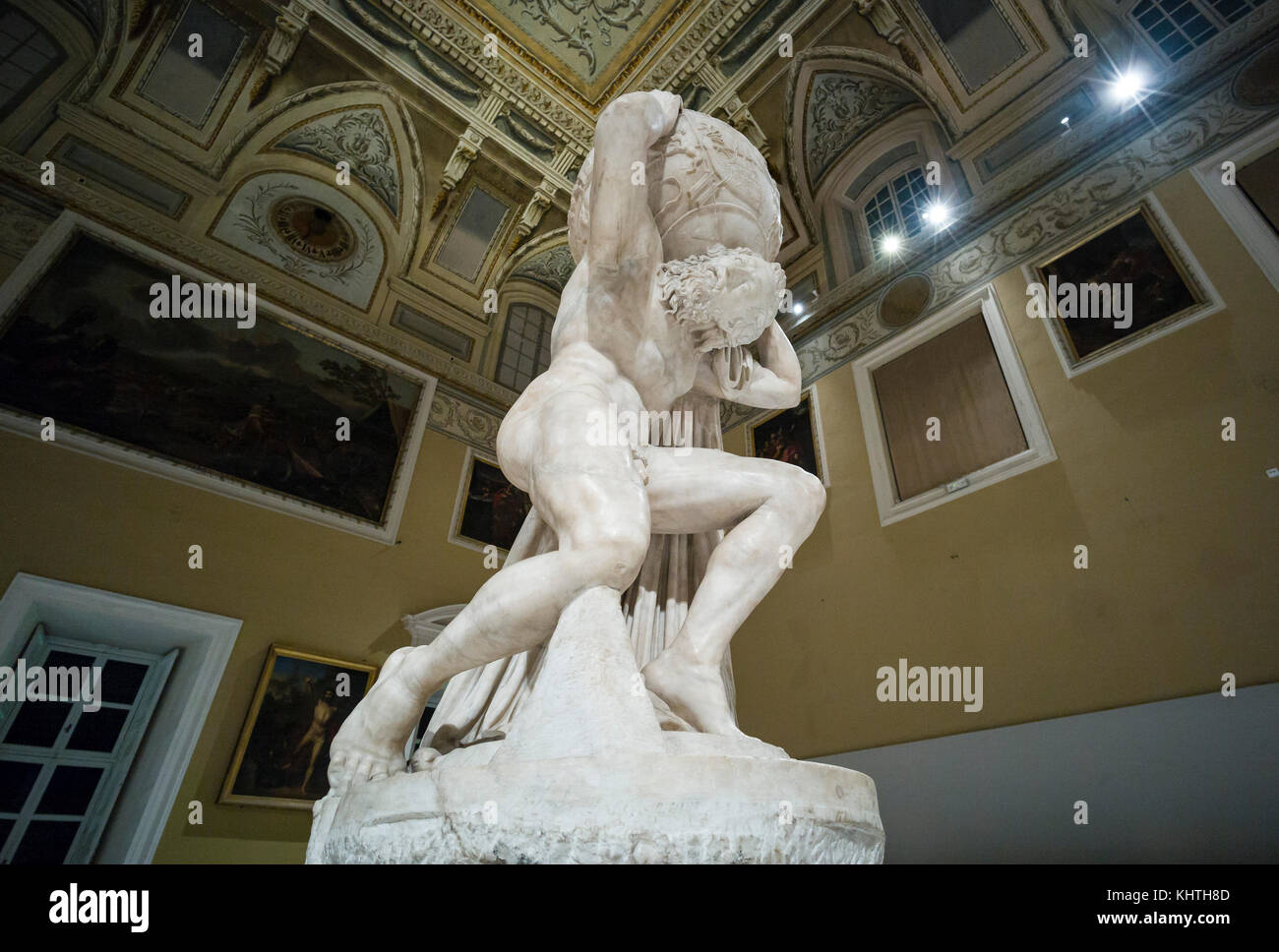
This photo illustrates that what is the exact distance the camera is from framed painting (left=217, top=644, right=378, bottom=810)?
5477mm

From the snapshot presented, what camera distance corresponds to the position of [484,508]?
8.23m

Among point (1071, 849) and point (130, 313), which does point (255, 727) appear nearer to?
point (130, 313)

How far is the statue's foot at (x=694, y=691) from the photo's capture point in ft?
4.77

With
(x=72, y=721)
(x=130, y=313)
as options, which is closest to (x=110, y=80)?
(x=130, y=313)

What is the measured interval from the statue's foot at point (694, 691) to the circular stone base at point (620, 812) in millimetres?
316

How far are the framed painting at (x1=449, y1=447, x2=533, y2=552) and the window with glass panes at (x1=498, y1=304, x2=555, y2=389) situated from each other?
1.69 m

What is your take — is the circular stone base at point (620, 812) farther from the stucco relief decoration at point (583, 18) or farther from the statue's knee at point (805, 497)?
the stucco relief decoration at point (583, 18)

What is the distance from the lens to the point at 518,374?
9.99 m

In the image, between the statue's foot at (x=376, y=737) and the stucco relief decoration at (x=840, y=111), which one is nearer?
the statue's foot at (x=376, y=737)

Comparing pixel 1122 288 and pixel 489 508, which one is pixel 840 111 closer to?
pixel 1122 288

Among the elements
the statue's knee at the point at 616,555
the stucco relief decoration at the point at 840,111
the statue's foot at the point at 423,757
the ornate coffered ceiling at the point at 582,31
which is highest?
the ornate coffered ceiling at the point at 582,31

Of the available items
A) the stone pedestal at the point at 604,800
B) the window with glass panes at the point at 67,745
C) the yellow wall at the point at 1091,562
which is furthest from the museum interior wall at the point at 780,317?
the stone pedestal at the point at 604,800

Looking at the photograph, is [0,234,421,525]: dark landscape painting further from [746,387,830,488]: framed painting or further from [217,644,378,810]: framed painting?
[746,387,830,488]: framed painting

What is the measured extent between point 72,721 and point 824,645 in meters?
6.51
